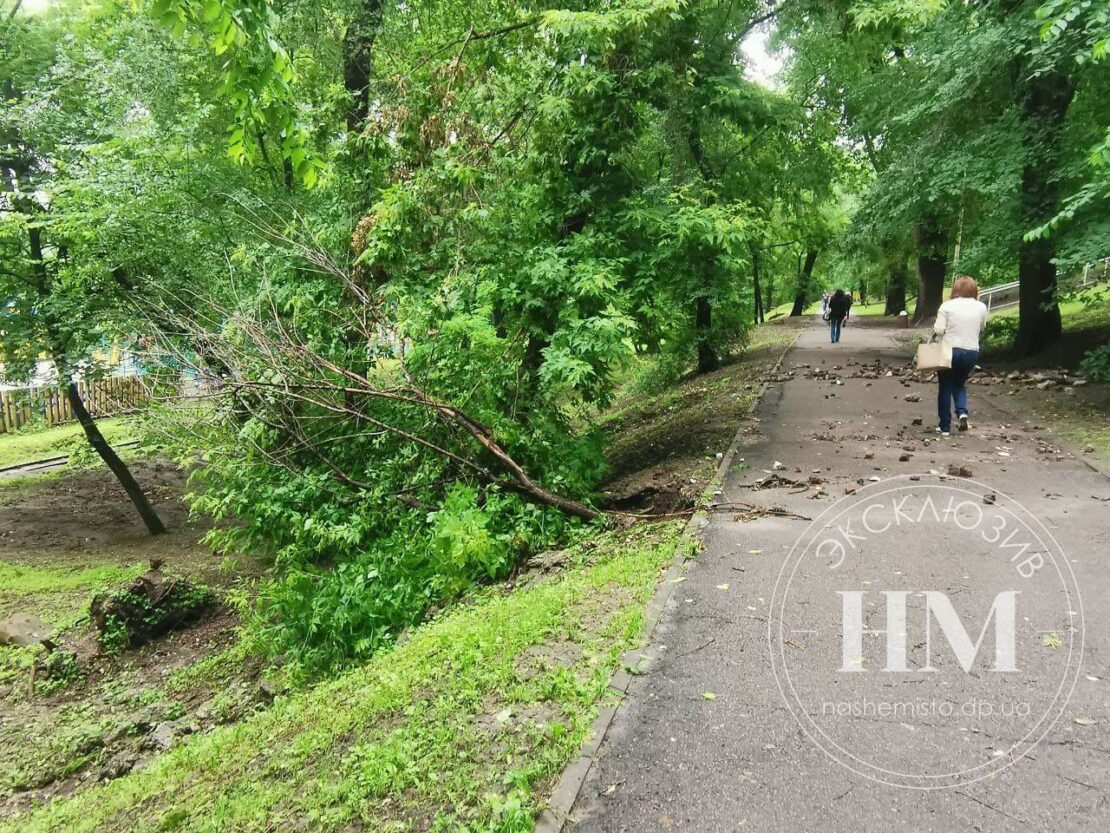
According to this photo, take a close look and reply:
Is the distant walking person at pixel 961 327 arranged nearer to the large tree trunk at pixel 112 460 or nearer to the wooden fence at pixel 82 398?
the wooden fence at pixel 82 398

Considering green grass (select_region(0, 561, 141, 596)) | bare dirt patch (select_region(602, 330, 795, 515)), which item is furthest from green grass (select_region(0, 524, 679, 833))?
green grass (select_region(0, 561, 141, 596))

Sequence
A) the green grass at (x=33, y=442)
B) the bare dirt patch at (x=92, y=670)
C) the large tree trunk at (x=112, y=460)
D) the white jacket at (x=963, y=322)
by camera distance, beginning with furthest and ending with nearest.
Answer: the green grass at (x=33, y=442)
the large tree trunk at (x=112, y=460)
the white jacket at (x=963, y=322)
the bare dirt patch at (x=92, y=670)

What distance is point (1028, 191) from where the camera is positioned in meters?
11.1

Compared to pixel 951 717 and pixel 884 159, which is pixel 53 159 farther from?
pixel 884 159

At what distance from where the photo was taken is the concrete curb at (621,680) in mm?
2742

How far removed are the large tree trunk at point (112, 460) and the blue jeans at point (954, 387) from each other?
14505 mm

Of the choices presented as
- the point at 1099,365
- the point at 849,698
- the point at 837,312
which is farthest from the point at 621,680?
the point at 837,312

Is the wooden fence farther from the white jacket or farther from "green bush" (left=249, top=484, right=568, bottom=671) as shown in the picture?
the white jacket

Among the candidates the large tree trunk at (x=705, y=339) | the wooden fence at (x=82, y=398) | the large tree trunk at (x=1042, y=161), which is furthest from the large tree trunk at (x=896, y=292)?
the wooden fence at (x=82, y=398)

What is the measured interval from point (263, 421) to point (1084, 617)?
22.8ft

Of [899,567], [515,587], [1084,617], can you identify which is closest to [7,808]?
[515,587]

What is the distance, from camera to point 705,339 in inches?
645

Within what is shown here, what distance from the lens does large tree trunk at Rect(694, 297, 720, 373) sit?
15959mm

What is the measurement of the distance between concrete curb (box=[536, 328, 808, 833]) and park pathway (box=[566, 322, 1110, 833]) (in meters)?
0.04
